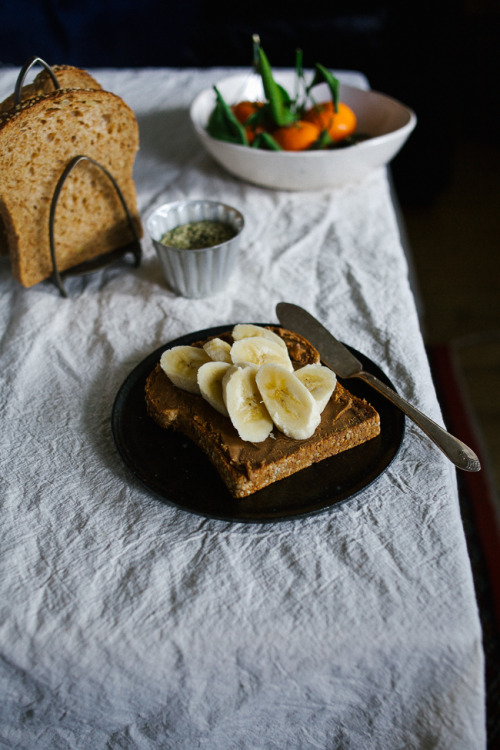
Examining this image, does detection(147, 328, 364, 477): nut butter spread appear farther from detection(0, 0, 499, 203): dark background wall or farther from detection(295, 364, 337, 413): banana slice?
detection(0, 0, 499, 203): dark background wall

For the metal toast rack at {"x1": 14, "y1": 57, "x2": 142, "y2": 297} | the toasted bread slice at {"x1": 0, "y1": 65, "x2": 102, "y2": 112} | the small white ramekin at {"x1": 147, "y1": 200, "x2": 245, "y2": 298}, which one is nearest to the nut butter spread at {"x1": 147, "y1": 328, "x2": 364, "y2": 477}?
the small white ramekin at {"x1": 147, "y1": 200, "x2": 245, "y2": 298}

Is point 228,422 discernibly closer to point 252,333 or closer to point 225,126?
point 252,333

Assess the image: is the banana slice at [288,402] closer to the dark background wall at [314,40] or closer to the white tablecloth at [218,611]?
the white tablecloth at [218,611]

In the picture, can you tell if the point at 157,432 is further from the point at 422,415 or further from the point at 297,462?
the point at 422,415

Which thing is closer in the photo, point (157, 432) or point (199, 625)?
point (199, 625)

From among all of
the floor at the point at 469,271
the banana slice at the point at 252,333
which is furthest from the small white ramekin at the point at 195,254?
the floor at the point at 469,271

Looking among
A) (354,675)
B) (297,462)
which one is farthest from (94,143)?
(354,675)
